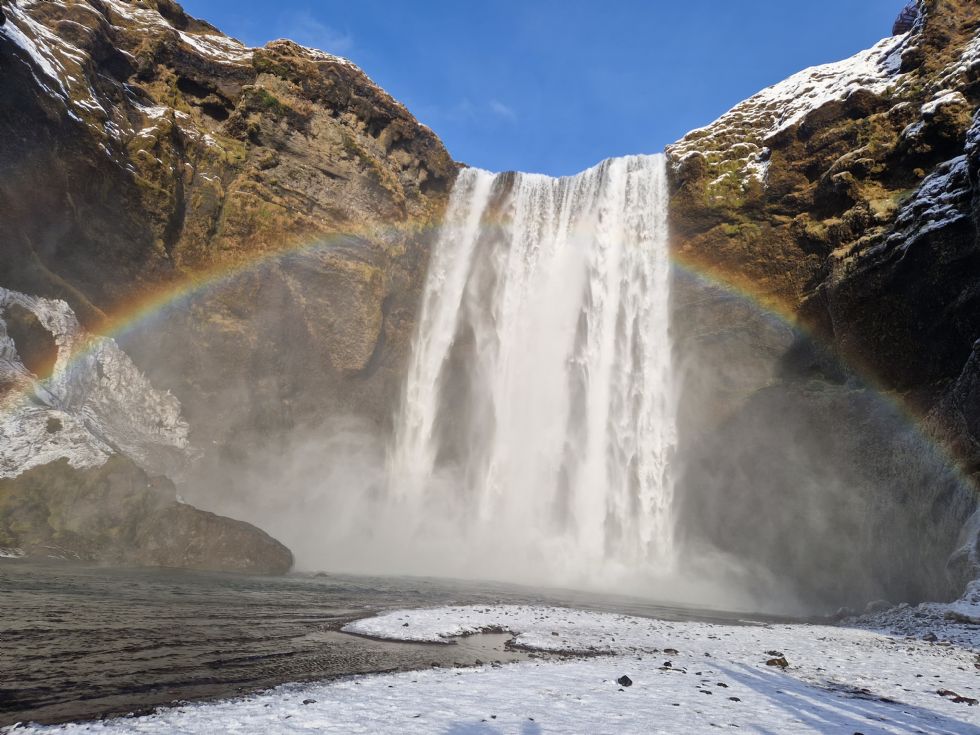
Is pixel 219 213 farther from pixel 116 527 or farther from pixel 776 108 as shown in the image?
pixel 776 108

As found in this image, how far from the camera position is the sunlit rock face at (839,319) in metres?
22.7

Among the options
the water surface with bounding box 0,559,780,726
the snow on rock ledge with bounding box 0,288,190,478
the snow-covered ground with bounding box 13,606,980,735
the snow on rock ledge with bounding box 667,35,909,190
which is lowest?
the water surface with bounding box 0,559,780,726

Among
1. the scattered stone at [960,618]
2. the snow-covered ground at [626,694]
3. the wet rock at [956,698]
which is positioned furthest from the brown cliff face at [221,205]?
the wet rock at [956,698]

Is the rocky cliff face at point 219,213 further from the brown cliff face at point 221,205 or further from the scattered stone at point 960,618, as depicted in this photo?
the scattered stone at point 960,618

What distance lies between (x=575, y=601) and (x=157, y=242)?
100 ft

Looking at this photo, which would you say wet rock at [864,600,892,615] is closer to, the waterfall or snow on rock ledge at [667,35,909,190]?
the waterfall

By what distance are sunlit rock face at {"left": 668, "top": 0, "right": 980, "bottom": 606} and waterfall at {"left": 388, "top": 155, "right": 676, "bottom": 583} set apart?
2.22 meters

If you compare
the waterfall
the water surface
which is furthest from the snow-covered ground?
the waterfall

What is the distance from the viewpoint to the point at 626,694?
7.14 m

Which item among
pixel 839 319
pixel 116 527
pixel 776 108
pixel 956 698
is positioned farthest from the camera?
pixel 776 108

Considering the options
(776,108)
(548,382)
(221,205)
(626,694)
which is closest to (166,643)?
(626,694)

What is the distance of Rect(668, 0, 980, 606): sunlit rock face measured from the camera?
74.5 ft

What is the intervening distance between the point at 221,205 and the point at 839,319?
35758mm

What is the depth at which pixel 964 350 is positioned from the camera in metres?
22.9
